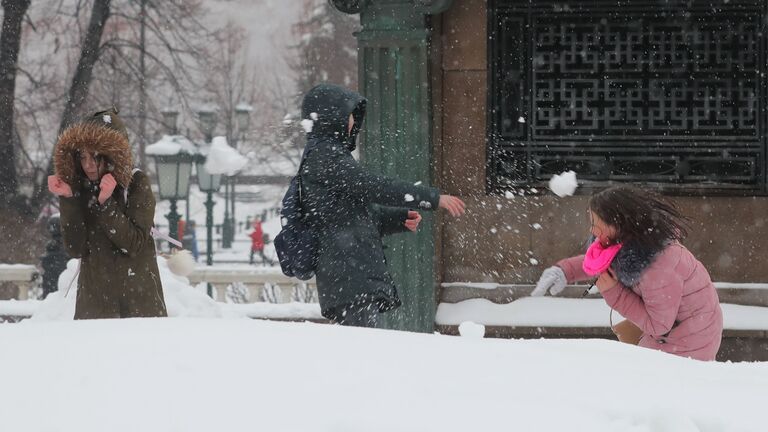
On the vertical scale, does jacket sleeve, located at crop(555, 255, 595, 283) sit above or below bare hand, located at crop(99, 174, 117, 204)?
below

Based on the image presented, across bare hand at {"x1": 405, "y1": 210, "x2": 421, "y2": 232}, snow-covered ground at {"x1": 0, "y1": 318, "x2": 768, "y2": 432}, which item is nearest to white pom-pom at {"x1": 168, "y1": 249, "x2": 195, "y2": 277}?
bare hand at {"x1": 405, "y1": 210, "x2": 421, "y2": 232}

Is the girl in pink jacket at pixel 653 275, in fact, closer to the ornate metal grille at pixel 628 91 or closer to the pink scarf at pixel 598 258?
the pink scarf at pixel 598 258

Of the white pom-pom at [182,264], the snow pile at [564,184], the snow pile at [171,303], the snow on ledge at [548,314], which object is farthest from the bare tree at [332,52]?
the white pom-pom at [182,264]

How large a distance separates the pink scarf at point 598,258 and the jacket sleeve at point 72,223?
7.14 feet

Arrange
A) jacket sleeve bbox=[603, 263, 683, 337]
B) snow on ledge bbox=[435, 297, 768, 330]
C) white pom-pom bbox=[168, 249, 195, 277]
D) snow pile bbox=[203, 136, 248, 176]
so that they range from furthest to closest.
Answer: snow pile bbox=[203, 136, 248, 176], snow on ledge bbox=[435, 297, 768, 330], white pom-pom bbox=[168, 249, 195, 277], jacket sleeve bbox=[603, 263, 683, 337]

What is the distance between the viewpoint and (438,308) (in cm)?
716

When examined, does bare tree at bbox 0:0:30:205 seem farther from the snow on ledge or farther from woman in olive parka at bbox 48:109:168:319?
woman in olive parka at bbox 48:109:168:319

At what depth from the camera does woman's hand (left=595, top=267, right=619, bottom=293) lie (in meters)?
4.40

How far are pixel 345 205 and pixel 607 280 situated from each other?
1165 millimetres

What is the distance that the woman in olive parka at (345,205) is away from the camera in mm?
4695

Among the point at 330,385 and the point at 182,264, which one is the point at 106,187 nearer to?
the point at 182,264

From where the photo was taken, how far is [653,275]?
14.0ft

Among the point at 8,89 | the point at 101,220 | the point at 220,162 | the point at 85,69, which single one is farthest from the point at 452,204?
the point at 8,89

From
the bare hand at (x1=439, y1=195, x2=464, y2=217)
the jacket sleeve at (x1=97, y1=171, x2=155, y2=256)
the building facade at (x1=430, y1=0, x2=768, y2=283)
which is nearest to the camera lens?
the bare hand at (x1=439, y1=195, x2=464, y2=217)
